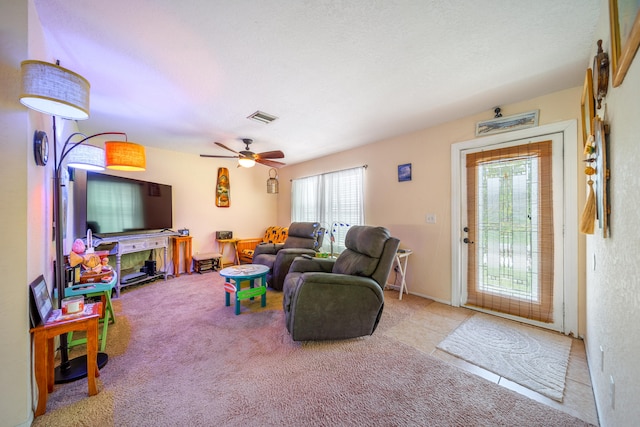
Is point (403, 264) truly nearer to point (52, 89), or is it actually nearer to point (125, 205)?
point (52, 89)

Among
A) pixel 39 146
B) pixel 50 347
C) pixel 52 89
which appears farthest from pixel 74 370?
pixel 52 89

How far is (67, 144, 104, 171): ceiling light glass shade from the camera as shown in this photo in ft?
6.64

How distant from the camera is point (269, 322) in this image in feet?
8.41

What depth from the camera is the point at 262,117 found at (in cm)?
296

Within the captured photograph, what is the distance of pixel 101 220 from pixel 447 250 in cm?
493

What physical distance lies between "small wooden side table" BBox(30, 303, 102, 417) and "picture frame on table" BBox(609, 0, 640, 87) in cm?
295

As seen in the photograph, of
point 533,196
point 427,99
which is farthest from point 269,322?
point 533,196

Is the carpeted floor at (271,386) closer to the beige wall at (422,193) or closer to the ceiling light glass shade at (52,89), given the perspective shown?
the beige wall at (422,193)

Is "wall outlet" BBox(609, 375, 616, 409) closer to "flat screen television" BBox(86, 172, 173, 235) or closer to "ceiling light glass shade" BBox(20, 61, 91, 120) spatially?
"ceiling light glass shade" BBox(20, 61, 91, 120)

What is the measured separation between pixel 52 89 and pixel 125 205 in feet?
10.4

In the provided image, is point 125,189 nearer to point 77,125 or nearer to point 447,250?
point 77,125

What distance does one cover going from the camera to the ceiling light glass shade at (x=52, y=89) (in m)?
1.18

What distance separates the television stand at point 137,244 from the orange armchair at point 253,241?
130cm

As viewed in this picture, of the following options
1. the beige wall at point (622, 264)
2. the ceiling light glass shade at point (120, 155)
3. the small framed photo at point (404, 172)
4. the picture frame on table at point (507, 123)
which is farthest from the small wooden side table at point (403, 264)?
the ceiling light glass shade at point (120, 155)
